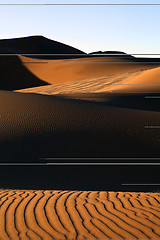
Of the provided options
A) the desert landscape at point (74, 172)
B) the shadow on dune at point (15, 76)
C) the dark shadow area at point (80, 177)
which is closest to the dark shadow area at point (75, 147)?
the desert landscape at point (74, 172)

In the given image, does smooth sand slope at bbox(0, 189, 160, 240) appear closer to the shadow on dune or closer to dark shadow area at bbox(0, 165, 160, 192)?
dark shadow area at bbox(0, 165, 160, 192)

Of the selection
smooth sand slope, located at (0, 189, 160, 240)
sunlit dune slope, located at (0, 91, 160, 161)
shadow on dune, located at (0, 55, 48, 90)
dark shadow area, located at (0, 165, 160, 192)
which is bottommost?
dark shadow area, located at (0, 165, 160, 192)

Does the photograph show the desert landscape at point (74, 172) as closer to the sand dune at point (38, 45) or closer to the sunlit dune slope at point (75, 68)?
the sunlit dune slope at point (75, 68)

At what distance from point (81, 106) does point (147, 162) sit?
3.31m

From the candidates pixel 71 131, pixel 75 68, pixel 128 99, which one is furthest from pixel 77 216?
pixel 75 68

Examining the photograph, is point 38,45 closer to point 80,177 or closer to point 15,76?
point 15,76

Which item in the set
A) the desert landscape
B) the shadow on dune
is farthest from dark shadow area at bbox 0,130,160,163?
the shadow on dune

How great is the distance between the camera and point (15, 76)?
41.0 meters

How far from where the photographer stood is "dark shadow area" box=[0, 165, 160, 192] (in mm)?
7617

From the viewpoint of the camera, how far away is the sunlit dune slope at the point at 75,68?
38.0 m

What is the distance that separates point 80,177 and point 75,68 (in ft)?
111

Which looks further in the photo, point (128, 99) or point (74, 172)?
point (128, 99)

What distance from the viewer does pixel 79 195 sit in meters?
5.89

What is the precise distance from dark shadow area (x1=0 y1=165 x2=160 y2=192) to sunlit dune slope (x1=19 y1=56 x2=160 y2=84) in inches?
1132
